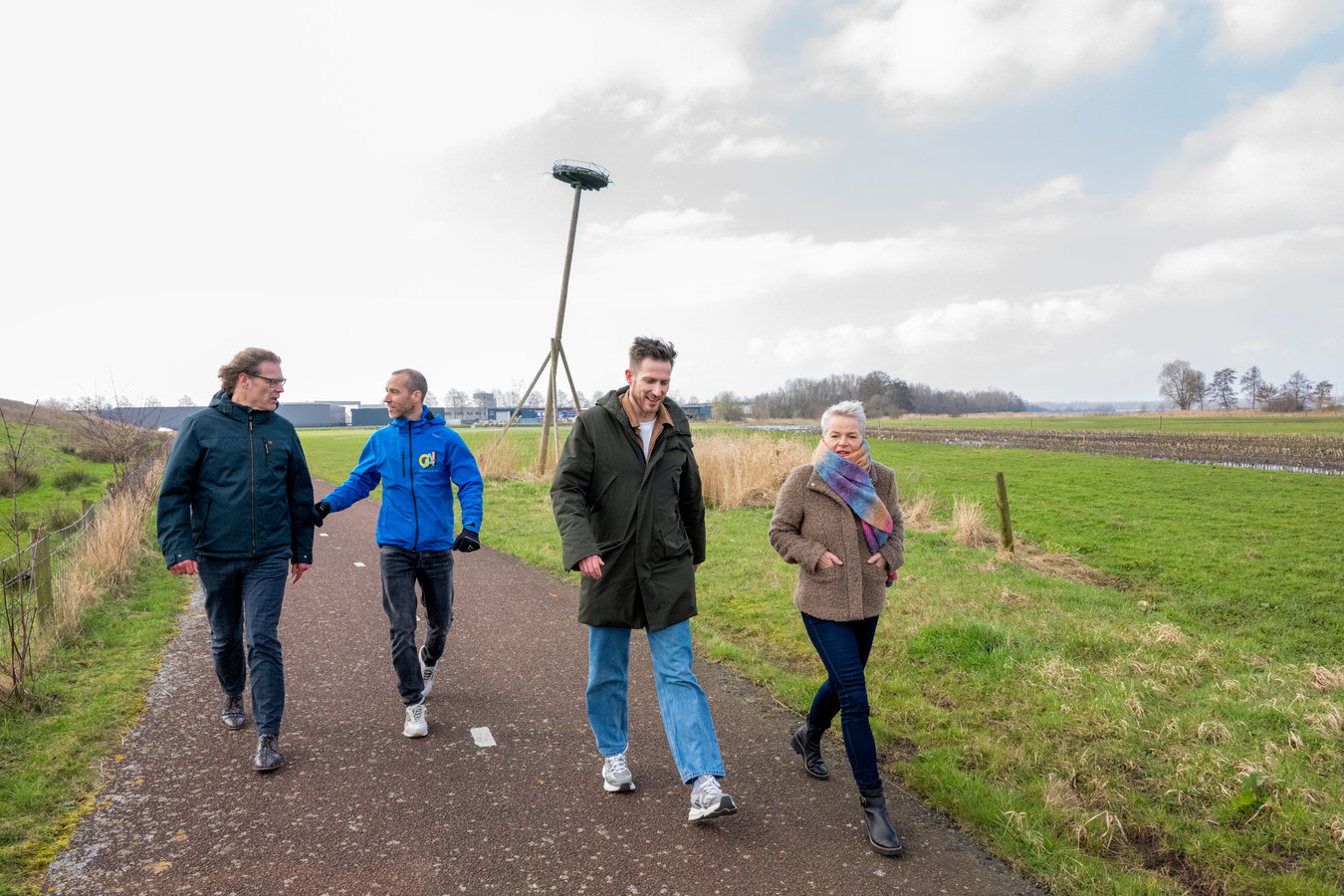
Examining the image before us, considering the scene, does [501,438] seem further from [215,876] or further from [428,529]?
[215,876]

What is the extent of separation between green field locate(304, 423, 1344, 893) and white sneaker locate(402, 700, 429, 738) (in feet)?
6.83

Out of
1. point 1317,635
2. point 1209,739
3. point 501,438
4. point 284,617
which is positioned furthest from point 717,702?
point 501,438

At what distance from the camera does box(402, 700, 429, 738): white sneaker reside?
14.0 feet

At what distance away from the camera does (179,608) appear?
745 cm

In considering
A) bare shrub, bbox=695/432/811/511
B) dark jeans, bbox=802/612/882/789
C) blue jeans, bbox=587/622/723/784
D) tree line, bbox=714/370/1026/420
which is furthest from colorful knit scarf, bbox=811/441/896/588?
tree line, bbox=714/370/1026/420

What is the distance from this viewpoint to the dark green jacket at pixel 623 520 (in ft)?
11.3

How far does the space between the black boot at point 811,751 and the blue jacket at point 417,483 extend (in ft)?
7.01

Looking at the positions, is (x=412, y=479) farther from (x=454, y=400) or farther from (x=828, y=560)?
(x=454, y=400)

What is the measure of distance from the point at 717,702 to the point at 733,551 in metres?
5.65

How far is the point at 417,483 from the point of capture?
14.5ft

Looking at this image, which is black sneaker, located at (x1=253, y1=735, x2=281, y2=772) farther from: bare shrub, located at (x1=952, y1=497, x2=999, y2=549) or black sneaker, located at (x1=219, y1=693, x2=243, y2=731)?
bare shrub, located at (x1=952, y1=497, x2=999, y2=549)

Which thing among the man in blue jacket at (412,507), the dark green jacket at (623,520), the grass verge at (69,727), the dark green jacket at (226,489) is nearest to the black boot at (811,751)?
the dark green jacket at (623,520)

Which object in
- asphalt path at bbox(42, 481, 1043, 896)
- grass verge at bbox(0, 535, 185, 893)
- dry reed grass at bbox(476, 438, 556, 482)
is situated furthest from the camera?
dry reed grass at bbox(476, 438, 556, 482)

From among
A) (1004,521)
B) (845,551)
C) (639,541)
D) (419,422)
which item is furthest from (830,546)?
(1004,521)
